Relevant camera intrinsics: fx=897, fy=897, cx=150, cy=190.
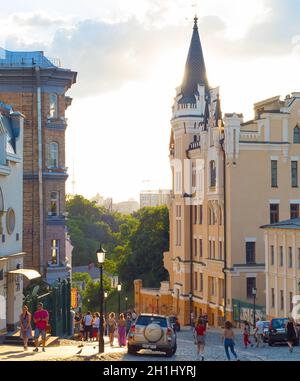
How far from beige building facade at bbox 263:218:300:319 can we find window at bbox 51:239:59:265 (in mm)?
13237

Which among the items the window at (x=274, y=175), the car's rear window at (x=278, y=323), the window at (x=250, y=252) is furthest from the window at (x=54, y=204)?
the window at (x=274, y=175)

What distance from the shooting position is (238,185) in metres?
66.6

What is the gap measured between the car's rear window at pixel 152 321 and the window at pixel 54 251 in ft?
79.0

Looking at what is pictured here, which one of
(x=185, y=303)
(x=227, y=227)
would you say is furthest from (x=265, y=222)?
(x=185, y=303)

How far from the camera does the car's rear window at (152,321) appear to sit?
1184 inches

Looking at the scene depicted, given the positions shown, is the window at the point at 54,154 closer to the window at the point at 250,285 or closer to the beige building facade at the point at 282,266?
the beige building facade at the point at 282,266

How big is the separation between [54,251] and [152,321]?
24886 mm

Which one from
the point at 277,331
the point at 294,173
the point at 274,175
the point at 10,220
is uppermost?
the point at 294,173

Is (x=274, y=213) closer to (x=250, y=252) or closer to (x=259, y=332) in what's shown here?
(x=250, y=252)

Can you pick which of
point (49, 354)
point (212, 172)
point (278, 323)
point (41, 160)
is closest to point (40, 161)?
point (41, 160)

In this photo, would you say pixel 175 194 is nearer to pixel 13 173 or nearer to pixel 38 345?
pixel 13 173

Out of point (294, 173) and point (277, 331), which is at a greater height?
point (294, 173)

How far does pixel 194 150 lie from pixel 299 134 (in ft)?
31.9

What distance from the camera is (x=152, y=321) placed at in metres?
30.2
